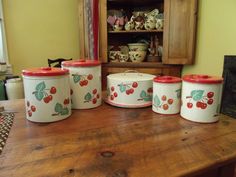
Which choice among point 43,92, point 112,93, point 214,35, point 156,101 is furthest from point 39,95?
point 214,35

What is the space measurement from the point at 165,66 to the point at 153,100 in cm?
128

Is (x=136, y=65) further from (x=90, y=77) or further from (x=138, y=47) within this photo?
(x=90, y=77)

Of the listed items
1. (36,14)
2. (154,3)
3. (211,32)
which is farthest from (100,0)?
(211,32)

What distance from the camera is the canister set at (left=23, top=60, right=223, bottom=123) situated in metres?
0.63

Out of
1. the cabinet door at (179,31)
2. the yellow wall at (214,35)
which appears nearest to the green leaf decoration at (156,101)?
the yellow wall at (214,35)

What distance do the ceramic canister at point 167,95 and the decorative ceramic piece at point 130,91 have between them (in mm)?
51

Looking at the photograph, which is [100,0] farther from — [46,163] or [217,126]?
[46,163]

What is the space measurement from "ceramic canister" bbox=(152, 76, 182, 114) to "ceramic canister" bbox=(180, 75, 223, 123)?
0.12ft

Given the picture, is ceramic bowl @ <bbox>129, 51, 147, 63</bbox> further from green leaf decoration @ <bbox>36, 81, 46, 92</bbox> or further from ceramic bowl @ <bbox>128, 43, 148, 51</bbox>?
green leaf decoration @ <bbox>36, 81, 46, 92</bbox>

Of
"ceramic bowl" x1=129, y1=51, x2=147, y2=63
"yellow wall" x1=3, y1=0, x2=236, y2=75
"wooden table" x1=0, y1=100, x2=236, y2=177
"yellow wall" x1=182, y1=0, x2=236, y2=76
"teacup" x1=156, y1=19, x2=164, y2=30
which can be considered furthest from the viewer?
"ceramic bowl" x1=129, y1=51, x2=147, y2=63

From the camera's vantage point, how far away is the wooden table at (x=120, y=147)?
413mm

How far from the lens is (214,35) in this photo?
1.60 meters

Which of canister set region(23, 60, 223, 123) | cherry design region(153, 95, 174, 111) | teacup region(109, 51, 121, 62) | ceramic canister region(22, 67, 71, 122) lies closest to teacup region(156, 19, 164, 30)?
teacup region(109, 51, 121, 62)

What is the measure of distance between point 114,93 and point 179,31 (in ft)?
4.11
